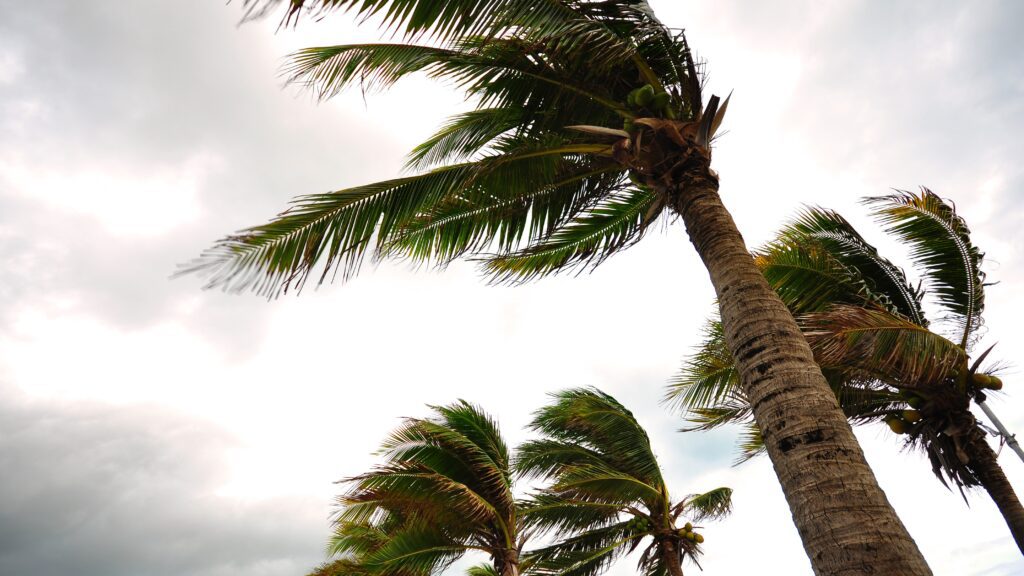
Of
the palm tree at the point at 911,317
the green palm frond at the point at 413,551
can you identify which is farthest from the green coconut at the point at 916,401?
the green palm frond at the point at 413,551

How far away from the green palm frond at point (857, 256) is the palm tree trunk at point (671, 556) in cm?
717

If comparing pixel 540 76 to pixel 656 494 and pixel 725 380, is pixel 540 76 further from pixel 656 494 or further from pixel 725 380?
pixel 656 494

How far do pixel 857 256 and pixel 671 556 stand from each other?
7.68 meters

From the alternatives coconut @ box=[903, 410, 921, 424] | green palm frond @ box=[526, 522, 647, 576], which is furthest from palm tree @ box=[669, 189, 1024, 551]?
green palm frond @ box=[526, 522, 647, 576]

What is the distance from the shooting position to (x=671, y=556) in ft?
43.5

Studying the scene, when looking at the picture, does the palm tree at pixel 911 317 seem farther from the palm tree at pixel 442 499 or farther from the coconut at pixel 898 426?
the palm tree at pixel 442 499

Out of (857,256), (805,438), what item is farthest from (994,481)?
(805,438)

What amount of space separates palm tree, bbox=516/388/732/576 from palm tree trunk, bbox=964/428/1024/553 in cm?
561

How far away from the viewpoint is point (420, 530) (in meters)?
11.1

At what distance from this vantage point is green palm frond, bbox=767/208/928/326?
9266mm

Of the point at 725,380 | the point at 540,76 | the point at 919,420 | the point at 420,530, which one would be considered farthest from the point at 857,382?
the point at 420,530

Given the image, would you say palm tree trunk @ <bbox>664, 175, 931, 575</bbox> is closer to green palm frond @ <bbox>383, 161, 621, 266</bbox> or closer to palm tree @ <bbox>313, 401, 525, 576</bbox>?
green palm frond @ <bbox>383, 161, 621, 266</bbox>

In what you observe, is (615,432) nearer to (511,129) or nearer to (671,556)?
(671,556)

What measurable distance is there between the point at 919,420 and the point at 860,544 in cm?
745
